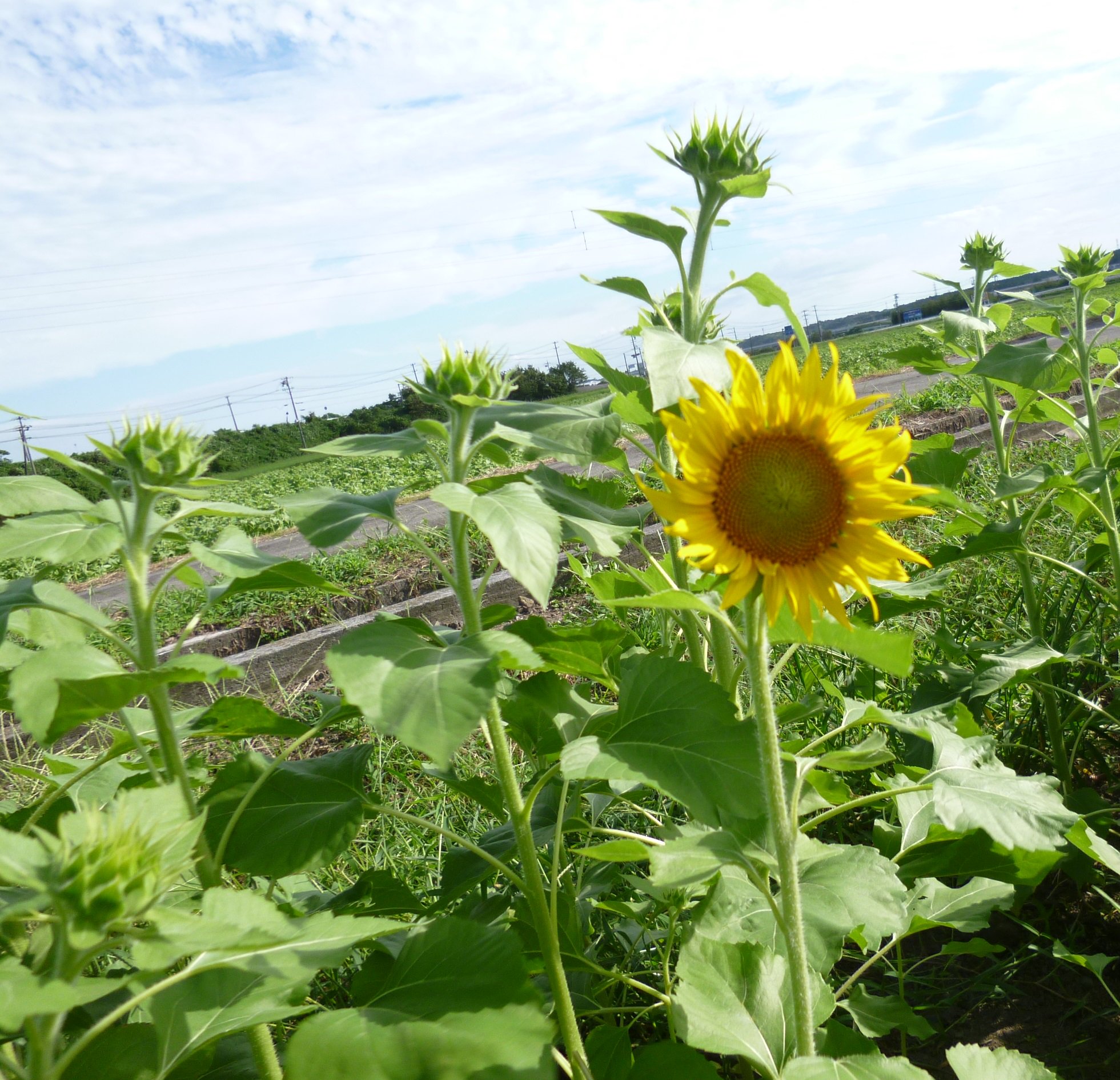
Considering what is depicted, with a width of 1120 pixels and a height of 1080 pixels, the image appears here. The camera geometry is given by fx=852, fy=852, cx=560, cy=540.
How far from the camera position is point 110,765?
Answer: 160 cm

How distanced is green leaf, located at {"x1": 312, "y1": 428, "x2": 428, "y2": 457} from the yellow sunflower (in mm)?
360

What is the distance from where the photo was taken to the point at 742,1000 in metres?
1.20

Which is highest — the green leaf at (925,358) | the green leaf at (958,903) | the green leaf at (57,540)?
the green leaf at (925,358)

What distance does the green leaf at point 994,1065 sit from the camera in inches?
44.0

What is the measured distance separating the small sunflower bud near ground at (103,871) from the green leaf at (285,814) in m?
0.40

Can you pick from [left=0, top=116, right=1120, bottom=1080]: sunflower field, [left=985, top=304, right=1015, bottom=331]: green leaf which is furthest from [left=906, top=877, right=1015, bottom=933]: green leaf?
[left=985, top=304, right=1015, bottom=331]: green leaf

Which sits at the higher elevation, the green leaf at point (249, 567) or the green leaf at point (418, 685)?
the green leaf at point (249, 567)

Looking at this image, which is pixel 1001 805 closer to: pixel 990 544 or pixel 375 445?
pixel 990 544

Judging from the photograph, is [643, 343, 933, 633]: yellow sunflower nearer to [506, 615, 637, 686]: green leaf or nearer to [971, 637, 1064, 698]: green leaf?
[506, 615, 637, 686]: green leaf

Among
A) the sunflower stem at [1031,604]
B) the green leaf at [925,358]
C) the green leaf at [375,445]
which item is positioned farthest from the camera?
the green leaf at [925,358]

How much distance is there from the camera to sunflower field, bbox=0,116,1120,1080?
0.92 m

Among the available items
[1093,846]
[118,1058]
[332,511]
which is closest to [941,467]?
[1093,846]

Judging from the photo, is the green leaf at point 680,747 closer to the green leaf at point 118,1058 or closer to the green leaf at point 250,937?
the green leaf at point 250,937

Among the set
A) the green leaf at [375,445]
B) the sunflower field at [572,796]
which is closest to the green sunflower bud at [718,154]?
the sunflower field at [572,796]
